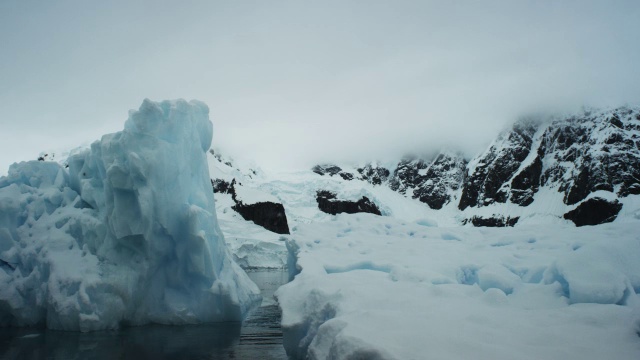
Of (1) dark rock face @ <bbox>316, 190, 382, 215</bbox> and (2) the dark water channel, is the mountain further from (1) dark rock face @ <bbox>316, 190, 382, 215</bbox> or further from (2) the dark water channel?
(2) the dark water channel

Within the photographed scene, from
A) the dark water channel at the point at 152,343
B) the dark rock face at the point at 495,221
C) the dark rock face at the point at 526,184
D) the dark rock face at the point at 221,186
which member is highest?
the dark water channel at the point at 152,343

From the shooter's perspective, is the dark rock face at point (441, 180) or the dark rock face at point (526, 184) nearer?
the dark rock face at point (526, 184)

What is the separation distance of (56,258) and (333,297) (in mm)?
9744

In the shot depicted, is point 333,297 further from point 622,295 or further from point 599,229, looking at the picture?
point 599,229

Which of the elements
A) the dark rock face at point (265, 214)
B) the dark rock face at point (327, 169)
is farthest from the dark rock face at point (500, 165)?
the dark rock face at point (265, 214)

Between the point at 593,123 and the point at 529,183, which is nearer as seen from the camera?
the point at 593,123

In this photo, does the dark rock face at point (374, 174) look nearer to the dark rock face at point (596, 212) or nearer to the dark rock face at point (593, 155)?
the dark rock face at point (593, 155)

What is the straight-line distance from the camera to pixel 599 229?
9758 mm

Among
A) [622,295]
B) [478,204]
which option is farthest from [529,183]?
[622,295]

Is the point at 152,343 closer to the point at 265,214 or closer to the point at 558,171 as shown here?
the point at 265,214

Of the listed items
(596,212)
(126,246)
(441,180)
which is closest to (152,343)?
(126,246)

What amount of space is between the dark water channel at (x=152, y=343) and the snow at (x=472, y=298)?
2.36 meters

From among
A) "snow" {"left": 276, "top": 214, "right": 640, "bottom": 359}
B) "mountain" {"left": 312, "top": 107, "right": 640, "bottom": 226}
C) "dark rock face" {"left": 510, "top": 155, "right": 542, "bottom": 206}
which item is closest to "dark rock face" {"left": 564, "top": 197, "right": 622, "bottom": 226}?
"mountain" {"left": 312, "top": 107, "right": 640, "bottom": 226}

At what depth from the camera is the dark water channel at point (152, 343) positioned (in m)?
8.80
